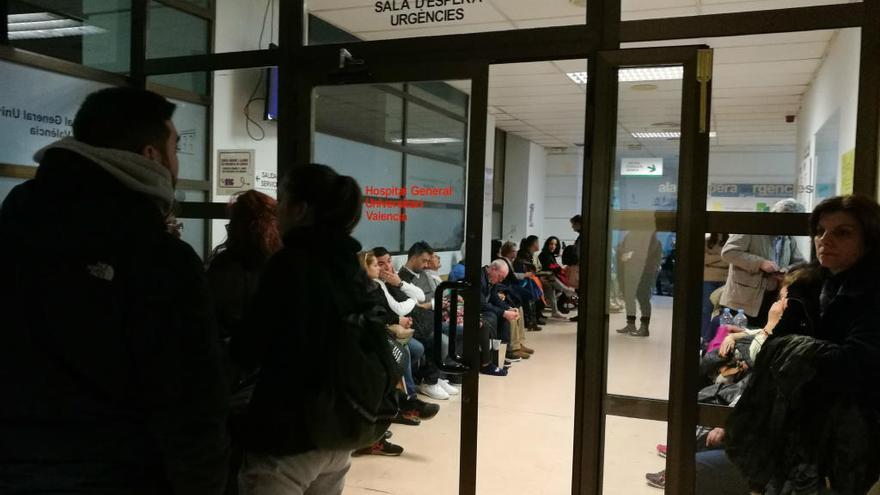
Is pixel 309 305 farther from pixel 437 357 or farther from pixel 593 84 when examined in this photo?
pixel 593 84

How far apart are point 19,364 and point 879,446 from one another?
1.96 metres

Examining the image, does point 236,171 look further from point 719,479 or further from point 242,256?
point 719,479

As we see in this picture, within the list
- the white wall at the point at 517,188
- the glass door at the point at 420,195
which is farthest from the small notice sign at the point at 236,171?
the white wall at the point at 517,188

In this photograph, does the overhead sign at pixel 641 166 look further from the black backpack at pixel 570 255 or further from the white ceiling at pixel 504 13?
the black backpack at pixel 570 255

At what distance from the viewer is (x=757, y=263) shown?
87.4 inches

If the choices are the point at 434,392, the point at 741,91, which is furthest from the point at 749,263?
the point at 434,392

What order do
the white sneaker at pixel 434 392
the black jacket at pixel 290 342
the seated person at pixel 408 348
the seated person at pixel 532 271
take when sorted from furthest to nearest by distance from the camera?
the seated person at pixel 532 271 → the white sneaker at pixel 434 392 → the seated person at pixel 408 348 → the black jacket at pixel 290 342

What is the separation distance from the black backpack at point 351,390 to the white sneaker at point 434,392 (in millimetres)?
3371

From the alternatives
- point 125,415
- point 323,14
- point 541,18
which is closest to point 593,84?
point 541,18

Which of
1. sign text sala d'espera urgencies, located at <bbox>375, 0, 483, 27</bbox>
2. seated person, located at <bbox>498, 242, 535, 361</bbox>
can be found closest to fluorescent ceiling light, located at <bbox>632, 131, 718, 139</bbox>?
sign text sala d'espera urgencies, located at <bbox>375, 0, 483, 27</bbox>

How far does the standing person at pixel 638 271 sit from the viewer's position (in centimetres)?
229

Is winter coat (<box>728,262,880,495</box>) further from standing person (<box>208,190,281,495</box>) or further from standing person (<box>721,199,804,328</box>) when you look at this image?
standing person (<box>208,190,281,495</box>)

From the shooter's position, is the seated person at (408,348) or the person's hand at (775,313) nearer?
the person's hand at (775,313)

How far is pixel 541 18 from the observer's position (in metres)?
2.39
